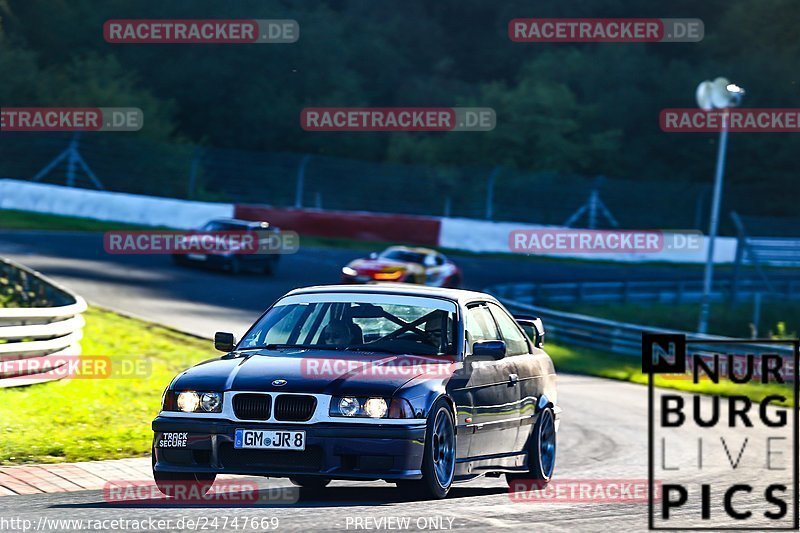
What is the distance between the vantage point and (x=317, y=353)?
871 centimetres

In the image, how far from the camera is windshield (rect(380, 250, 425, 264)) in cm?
2870

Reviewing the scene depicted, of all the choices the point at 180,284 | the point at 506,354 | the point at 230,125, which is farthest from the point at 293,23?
the point at 506,354

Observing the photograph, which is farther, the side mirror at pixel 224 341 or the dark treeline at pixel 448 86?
the dark treeline at pixel 448 86

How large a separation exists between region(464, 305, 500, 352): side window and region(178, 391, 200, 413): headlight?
2.02 meters

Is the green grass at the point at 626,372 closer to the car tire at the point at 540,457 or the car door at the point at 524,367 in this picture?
the car tire at the point at 540,457

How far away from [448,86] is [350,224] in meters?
29.8
